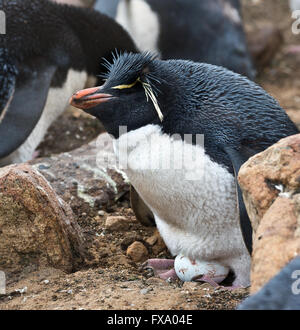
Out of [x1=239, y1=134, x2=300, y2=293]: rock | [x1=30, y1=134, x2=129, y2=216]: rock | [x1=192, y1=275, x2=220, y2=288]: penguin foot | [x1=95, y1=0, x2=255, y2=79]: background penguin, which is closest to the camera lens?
[x1=239, y1=134, x2=300, y2=293]: rock

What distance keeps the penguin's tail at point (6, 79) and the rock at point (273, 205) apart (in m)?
2.20

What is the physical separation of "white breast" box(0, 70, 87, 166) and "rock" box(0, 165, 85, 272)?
1349 mm

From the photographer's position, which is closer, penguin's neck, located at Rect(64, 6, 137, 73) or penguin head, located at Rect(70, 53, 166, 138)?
penguin head, located at Rect(70, 53, 166, 138)

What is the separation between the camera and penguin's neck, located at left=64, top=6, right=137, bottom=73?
14.1ft

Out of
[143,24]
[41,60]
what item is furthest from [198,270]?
[143,24]

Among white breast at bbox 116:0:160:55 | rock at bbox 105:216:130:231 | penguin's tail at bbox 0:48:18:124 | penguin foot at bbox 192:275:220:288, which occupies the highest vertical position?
white breast at bbox 116:0:160:55

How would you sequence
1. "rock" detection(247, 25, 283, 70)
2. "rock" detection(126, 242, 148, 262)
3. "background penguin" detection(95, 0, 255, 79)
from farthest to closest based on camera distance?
"rock" detection(247, 25, 283, 70)
"background penguin" detection(95, 0, 255, 79)
"rock" detection(126, 242, 148, 262)

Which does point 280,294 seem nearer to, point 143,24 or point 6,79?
point 6,79

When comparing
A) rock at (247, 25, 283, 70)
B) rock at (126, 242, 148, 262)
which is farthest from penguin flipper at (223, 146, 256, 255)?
rock at (247, 25, 283, 70)

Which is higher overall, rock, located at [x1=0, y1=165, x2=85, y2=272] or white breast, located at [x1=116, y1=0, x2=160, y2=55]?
white breast, located at [x1=116, y1=0, x2=160, y2=55]

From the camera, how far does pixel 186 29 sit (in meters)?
5.85

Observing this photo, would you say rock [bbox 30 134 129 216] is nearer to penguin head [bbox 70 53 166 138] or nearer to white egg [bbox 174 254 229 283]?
white egg [bbox 174 254 229 283]

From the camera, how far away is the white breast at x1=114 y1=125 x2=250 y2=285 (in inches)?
96.3

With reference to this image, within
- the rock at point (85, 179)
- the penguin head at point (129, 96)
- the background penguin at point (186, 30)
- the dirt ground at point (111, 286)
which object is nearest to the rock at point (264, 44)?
the background penguin at point (186, 30)
